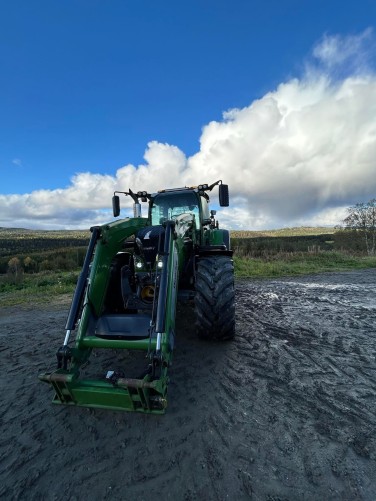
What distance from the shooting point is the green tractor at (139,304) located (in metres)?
2.55

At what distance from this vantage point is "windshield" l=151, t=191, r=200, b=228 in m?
6.01

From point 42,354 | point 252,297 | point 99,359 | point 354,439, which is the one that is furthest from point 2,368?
point 252,297

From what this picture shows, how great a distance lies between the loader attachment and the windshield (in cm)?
135

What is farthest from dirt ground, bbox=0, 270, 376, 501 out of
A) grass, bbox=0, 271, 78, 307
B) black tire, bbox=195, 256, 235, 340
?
grass, bbox=0, 271, 78, 307

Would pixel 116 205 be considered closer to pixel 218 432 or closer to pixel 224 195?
pixel 224 195

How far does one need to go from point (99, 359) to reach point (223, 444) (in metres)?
2.42

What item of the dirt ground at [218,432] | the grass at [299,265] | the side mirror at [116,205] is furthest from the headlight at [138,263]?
the grass at [299,265]

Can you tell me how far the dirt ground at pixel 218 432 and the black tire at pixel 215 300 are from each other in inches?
13.1

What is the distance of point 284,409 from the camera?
114 inches

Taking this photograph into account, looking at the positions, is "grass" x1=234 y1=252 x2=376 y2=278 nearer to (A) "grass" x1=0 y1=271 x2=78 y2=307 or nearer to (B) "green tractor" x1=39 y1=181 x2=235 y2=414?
(A) "grass" x1=0 y1=271 x2=78 y2=307

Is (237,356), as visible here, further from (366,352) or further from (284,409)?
(366,352)

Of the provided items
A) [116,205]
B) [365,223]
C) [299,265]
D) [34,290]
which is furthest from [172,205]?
[365,223]

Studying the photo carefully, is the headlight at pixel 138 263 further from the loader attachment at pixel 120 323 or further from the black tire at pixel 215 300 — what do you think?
the black tire at pixel 215 300

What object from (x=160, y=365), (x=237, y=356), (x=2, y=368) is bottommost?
(x=2, y=368)
